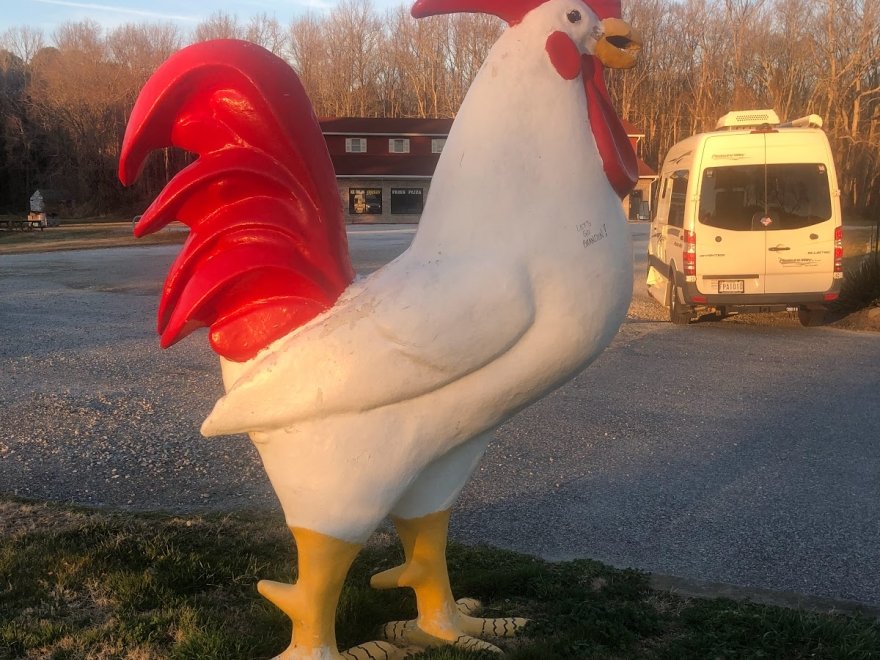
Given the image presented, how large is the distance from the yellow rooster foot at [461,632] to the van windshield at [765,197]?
804cm

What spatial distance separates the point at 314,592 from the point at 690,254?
8.56 metres

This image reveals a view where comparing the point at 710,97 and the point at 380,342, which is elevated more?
the point at 710,97

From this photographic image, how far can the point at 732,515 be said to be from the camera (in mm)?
4621

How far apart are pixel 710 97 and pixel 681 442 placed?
35.2 metres

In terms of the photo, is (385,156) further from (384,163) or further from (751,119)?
(751,119)

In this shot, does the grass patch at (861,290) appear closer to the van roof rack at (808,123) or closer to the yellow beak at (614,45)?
the van roof rack at (808,123)

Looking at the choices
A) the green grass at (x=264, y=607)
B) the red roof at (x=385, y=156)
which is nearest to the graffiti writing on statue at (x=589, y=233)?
the green grass at (x=264, y=607)

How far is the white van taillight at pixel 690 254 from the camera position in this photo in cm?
1005

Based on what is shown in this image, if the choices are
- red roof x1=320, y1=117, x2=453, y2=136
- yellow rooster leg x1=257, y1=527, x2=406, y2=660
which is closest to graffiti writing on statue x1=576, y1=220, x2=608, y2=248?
yellow rooster leg x1=257, y1=527, x2=406, y2=660

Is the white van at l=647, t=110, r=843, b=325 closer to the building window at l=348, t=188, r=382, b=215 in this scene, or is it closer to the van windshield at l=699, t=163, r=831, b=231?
the van windshield at l=699, t=163, r=831, b=231

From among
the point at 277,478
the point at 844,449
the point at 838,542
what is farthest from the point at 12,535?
the point at 844,449

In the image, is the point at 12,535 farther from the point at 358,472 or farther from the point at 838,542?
the point at 838,542

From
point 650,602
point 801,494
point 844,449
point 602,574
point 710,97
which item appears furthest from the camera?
point 710,97

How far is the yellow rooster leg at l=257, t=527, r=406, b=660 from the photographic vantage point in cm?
236
